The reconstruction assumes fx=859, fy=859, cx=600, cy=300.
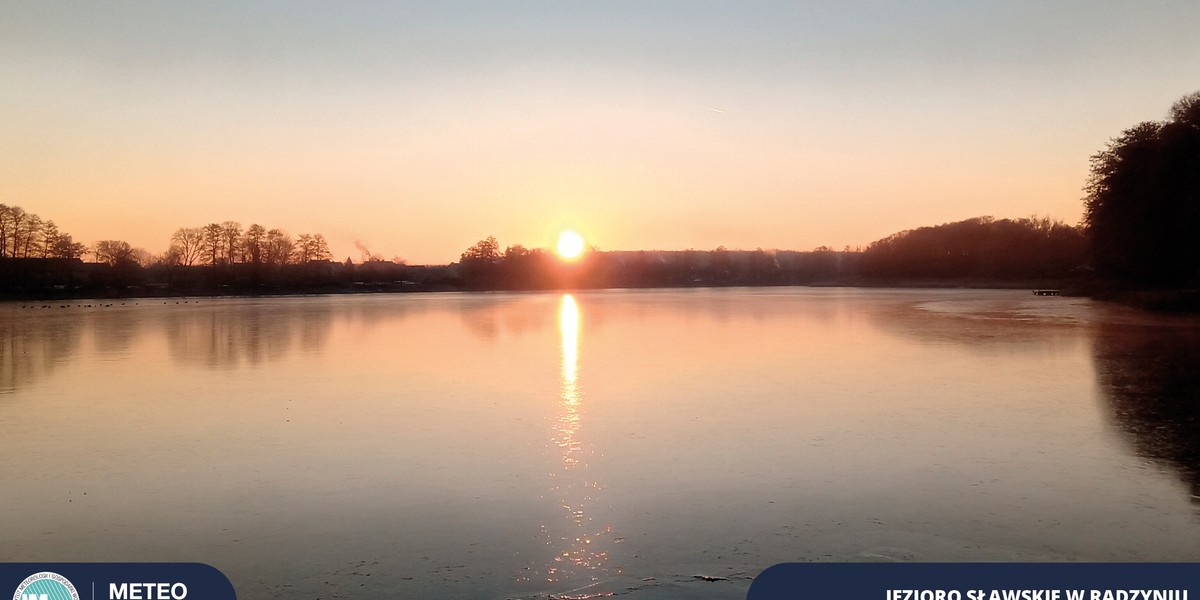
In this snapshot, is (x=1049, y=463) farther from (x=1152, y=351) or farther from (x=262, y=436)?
(x=1152, y=351)

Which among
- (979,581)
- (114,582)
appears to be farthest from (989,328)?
(114,582)

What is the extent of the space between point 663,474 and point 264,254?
10416 cm

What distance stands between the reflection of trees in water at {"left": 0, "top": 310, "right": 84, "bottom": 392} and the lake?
30cm

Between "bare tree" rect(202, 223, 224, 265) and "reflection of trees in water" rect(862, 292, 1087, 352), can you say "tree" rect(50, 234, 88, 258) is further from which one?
"reflection of trees in water" rect(862, 292, 1087, 352)

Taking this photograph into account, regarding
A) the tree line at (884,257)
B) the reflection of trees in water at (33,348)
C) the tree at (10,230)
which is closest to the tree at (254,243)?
the tree line at (884,257)

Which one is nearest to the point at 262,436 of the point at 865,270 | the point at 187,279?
the point at 187,279

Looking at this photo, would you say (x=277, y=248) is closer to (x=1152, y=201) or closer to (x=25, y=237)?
(x=25, y=237)

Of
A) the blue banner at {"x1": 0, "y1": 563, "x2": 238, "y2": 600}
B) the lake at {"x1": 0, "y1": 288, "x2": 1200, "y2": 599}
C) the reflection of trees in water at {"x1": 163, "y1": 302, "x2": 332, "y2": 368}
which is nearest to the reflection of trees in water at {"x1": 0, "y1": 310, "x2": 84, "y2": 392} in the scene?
the lake at {"x1": 0, "y1": 288, "x2": 1200, "y2": 599}

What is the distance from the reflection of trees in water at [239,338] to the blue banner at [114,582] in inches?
506

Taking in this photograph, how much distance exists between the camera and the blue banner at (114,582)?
5.25 meters

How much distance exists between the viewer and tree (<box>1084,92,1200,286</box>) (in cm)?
3803

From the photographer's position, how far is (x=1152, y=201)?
3997cm

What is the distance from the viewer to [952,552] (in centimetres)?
568

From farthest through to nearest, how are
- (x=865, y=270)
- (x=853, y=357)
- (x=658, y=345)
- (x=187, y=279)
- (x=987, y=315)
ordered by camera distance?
(x=865, y=270)
(x=187, y=279)
(x=987, y=315)
(x=658, y=345)
(x=853, y=357)
